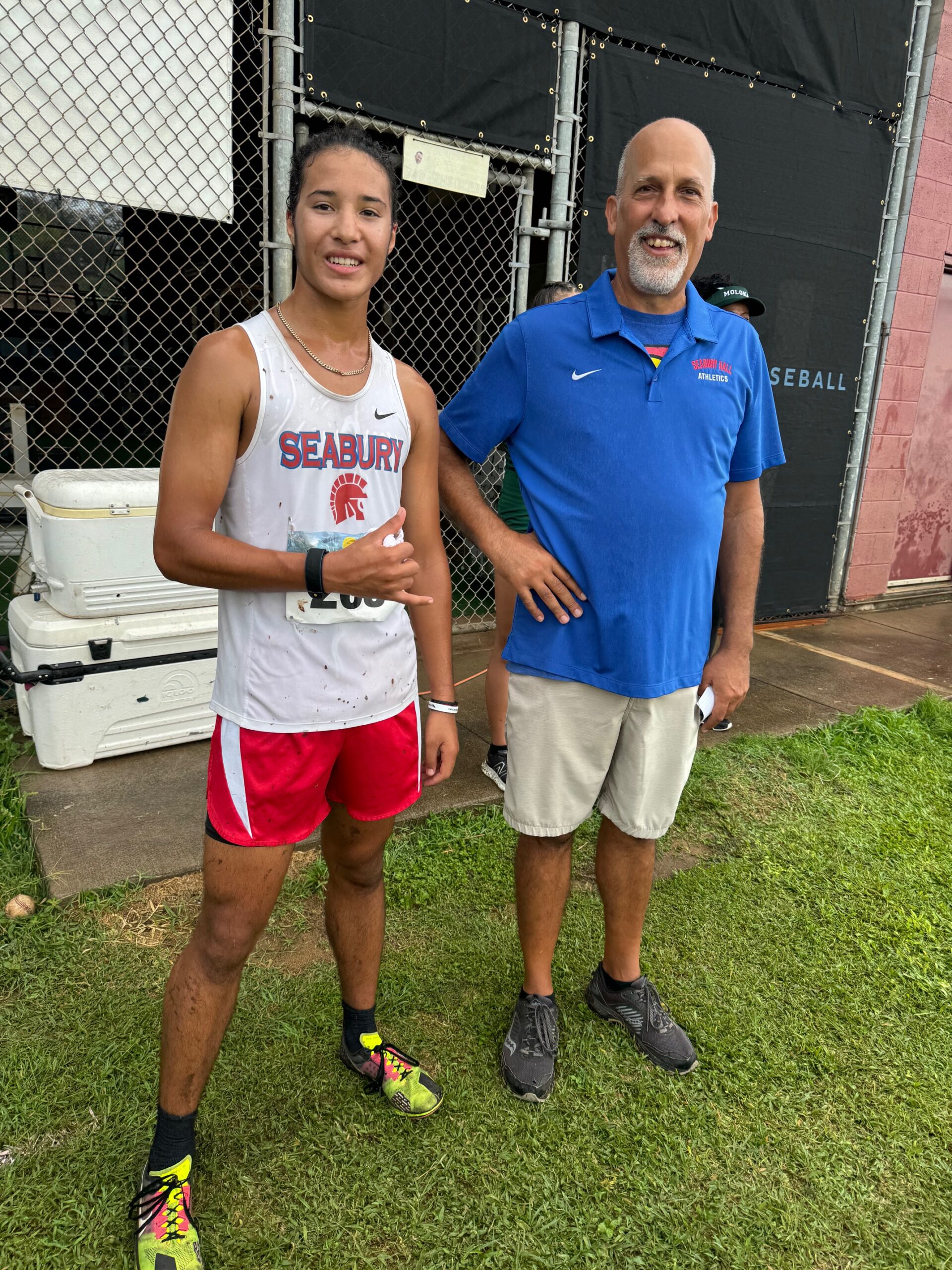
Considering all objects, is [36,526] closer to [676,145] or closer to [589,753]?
[589,753]

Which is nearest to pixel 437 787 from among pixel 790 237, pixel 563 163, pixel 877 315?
pixel 563 163

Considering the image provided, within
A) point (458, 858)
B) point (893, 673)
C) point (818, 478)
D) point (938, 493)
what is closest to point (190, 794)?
point (458, 858)

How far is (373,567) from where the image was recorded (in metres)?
1.49

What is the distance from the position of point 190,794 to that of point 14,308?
232 inches

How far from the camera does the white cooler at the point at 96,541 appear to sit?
126 inches

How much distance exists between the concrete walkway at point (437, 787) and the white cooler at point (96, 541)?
0.66 metres

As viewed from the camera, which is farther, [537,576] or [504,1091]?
[504,1091]

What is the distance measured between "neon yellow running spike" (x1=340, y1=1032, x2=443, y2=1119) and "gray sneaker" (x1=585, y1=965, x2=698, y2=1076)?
0.53 metres

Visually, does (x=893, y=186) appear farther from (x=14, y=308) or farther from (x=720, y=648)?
(x=14, y=308)

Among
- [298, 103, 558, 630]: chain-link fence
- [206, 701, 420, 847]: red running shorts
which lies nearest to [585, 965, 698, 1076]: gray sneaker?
[206, 701, 420, 847]: red running shorts

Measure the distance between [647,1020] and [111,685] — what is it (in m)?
2.32

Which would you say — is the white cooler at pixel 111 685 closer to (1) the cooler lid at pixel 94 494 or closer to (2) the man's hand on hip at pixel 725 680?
(1) the cooler lid at pixel 94 494

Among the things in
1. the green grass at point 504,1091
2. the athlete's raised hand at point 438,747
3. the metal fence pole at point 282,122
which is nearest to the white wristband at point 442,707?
the athlete's raised hand at point 438,747

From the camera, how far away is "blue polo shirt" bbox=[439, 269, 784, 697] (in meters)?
1.95
